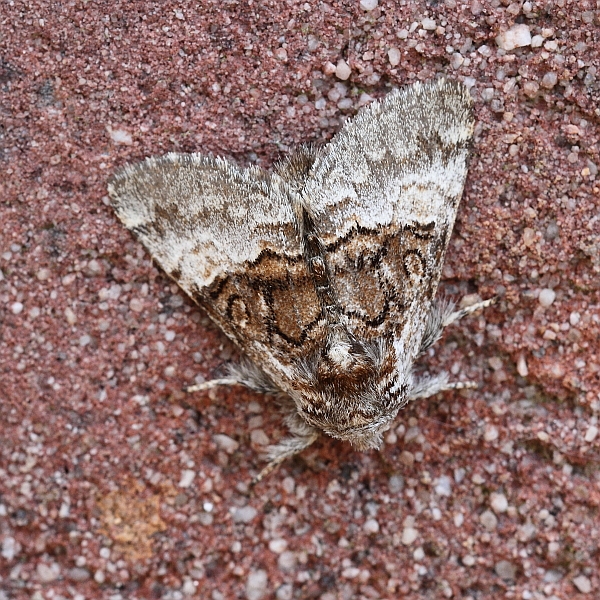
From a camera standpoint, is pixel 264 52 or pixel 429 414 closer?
pixel 264 52

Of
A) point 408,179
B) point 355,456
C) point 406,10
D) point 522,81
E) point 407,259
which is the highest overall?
point 406,10

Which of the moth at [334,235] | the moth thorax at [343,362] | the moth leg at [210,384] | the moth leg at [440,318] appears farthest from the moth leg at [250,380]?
the moth leg at [440,318]

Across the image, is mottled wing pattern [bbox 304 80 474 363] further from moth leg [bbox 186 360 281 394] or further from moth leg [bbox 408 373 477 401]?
moth leg [bbox 186 360 281 394]

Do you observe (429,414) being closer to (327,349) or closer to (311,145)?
(327,349)

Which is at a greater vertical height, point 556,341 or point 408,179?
point 408,179

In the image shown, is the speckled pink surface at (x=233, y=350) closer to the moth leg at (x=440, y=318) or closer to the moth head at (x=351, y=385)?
the moth leg at (x=440, y=318)

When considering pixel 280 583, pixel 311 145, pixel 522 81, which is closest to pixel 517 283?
pixel 522 81
